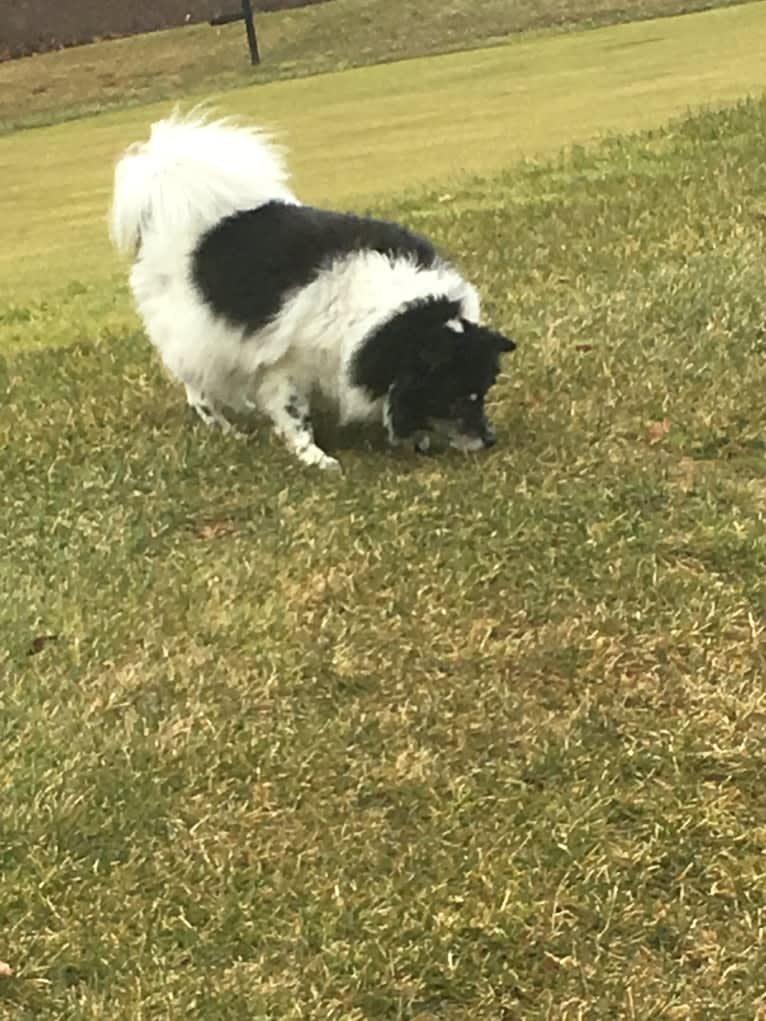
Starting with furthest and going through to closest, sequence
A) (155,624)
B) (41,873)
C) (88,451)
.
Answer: (88,451)
(155,624)
(41,873)

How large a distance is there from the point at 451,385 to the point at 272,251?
83 cm

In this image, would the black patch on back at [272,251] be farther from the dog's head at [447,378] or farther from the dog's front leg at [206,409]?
the dog's front leg at [206,409]

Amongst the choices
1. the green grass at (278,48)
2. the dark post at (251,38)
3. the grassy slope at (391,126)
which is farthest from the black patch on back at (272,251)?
the dark post at (251,38)

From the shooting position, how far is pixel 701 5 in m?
21.9

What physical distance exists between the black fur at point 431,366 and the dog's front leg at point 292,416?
376 millimetres

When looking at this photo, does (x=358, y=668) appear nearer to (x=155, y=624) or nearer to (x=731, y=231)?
(x=155, y=624)

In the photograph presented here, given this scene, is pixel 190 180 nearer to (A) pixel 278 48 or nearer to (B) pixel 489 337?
(B) pixel 489 337

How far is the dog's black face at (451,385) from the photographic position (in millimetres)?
4535

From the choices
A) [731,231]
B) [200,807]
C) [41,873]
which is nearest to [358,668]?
[200,807]

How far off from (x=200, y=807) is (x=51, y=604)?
3.93 feet

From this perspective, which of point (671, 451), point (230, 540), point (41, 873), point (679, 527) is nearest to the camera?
point (41, 873)

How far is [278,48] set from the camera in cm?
2483

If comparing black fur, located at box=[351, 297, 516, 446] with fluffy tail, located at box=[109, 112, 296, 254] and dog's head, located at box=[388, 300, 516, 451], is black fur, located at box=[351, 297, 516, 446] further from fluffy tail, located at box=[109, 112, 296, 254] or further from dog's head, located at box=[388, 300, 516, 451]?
fluffy tail, located at box=[109, 112, 296, 254]

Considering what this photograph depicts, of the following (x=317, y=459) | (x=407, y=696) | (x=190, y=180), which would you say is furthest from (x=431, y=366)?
(x=407, y=696)
